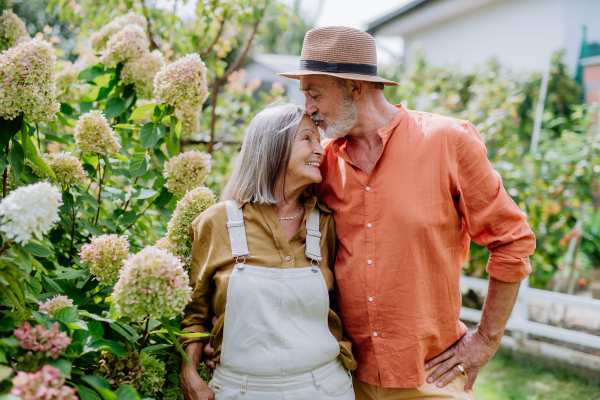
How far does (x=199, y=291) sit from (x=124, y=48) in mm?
1405

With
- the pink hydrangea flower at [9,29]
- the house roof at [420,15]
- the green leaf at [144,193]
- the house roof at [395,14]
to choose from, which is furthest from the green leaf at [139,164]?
the house roof at [395,14]

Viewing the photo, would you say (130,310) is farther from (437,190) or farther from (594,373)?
(594,373)

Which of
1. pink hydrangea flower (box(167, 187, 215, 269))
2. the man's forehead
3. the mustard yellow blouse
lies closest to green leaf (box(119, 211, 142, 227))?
pink hydrangea flower (box(167, 187, 215, 269))

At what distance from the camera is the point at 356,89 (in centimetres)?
232

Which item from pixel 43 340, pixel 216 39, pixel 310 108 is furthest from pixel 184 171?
pixel 216 39

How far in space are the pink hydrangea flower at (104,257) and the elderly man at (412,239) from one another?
101cm

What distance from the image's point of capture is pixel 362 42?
2287 mm

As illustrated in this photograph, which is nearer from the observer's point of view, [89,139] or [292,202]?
[89,139]

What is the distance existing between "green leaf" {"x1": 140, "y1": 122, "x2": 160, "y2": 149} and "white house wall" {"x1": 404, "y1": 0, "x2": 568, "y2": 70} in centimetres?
811

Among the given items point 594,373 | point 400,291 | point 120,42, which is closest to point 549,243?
point 594,373

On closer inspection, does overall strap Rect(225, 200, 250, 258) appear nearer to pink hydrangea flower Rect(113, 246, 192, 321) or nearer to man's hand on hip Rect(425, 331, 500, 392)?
pink hydrangea flower Rect(113, 246, 192, 321)

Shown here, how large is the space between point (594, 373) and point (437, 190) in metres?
3.48

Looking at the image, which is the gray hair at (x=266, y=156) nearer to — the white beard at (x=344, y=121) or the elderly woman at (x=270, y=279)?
the elderly woman at (x=270, y=279)

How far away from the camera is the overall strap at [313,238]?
2105mm
